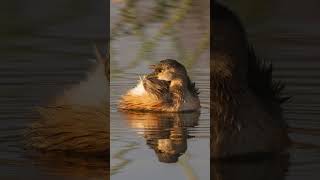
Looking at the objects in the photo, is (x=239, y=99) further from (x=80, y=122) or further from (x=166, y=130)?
(x=80, y=122)

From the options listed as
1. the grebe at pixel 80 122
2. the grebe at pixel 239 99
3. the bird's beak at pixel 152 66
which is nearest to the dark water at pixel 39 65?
the grebe at pixel 80 122

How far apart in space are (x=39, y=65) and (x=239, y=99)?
0.55 metres

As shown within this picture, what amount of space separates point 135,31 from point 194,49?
0.16 meters

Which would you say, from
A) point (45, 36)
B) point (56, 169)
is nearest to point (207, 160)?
point (56, 169)

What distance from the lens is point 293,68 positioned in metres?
1.29

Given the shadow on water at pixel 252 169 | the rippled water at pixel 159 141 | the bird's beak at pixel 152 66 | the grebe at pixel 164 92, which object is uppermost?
the bird's beak at pixel 152 66

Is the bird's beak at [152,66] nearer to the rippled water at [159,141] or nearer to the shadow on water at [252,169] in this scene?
the rippled water at [159,141]

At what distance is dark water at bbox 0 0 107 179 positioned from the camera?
1278 millimetres

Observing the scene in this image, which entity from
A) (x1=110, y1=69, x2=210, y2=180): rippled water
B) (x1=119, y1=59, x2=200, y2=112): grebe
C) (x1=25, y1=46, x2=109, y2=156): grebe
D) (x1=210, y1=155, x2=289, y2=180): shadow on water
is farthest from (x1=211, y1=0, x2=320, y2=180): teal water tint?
(x1=25, y1=46, x2=109, y2=156): grebe

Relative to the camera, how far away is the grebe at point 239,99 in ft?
4.15

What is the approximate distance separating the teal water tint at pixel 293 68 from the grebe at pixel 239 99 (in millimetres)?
28

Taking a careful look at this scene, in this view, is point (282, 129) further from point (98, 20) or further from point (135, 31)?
point (98, 20)

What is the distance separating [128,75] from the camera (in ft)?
4.09

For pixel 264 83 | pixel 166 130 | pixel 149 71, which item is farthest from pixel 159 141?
pixel 264 83
